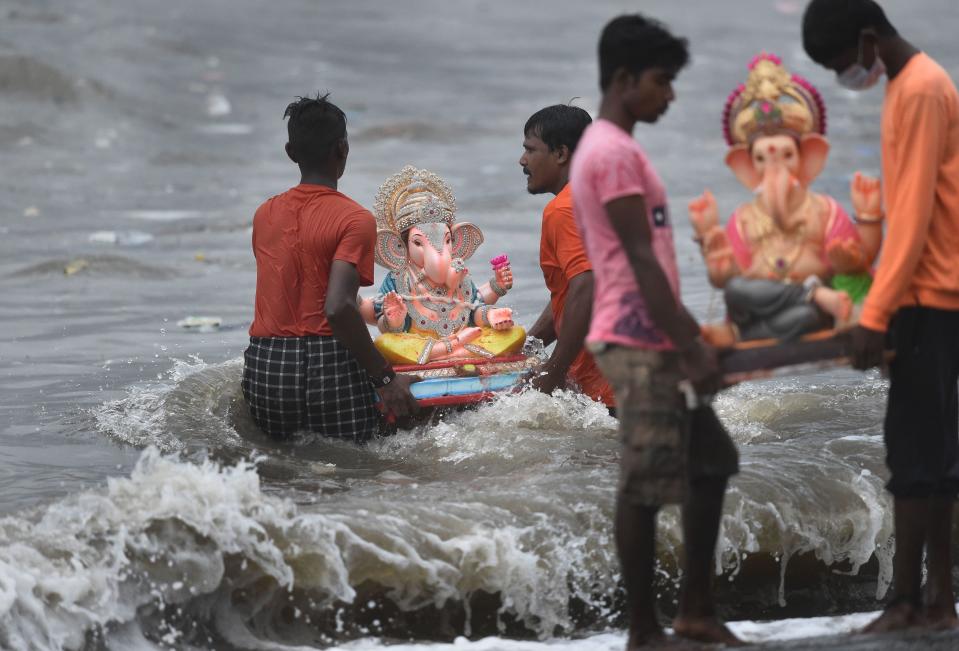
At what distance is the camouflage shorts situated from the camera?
14.0ft

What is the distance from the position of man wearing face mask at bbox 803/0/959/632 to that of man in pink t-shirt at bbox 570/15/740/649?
52 cm

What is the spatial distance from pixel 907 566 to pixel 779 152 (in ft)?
4.26

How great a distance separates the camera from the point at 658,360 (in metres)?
4.29

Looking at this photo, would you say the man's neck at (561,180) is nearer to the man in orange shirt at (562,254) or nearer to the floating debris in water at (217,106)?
the man in orange shirt at (562,254)

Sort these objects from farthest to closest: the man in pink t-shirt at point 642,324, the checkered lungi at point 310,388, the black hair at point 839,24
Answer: the checkered lungi at point 310,388
the black hair at point 839,24
the man in pink t-shirt at point 642,324

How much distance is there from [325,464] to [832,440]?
7.48 ft

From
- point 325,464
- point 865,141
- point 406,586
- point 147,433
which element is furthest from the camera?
point 865,141

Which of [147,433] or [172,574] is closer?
[172,574]

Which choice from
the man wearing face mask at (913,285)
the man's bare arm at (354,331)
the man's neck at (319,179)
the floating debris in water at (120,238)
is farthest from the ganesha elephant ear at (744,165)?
the floating debris in water at (120,238)

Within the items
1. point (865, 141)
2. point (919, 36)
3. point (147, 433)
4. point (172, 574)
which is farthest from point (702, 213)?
point (919, 36)

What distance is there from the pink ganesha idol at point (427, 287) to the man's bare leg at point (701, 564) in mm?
2522

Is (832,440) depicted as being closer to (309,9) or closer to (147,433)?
(147,433)

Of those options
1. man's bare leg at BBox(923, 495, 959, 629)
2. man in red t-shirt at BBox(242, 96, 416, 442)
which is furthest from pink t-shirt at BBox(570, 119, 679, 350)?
man in red t-shirt at BBox(242, 96, 416, 442)

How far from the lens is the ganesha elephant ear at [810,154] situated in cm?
464
